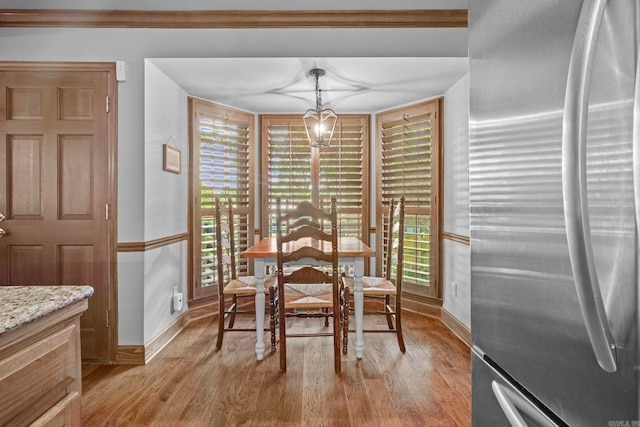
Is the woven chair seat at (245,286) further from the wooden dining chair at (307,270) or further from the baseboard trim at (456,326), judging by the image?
the baseboard trim at (456,326)

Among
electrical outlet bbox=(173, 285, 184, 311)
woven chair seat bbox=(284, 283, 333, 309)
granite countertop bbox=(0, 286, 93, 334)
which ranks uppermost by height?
granite countertop bbox=(0, 286, 93, 334)

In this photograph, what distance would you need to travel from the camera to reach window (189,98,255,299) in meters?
3.62

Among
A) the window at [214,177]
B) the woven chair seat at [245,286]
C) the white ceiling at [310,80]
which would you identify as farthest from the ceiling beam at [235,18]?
the woven chair seat at [245,286]

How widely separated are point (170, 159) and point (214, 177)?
728 mm

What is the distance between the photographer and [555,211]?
670 millimetres

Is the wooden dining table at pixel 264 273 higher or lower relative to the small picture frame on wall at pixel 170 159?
lower

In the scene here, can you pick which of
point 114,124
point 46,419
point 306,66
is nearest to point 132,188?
point 114,124

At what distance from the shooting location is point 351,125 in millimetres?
4215

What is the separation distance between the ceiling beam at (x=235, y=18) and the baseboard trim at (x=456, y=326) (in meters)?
2.37

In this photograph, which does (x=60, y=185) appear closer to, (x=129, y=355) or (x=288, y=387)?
(x=129, y=355)

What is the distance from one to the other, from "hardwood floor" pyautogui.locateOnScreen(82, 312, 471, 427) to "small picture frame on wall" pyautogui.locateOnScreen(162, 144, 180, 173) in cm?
147

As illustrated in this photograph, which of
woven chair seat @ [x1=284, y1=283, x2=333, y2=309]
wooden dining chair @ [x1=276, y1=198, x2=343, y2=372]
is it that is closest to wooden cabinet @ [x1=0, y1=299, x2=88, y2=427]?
wooden dining chair @ [x1=276, y1=198, x2=343, y2=372]

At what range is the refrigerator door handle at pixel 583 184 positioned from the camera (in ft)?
1.78

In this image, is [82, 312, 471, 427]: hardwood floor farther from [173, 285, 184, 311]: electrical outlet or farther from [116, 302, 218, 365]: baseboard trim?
[173, 285, 184, 311]: electrical outlet
